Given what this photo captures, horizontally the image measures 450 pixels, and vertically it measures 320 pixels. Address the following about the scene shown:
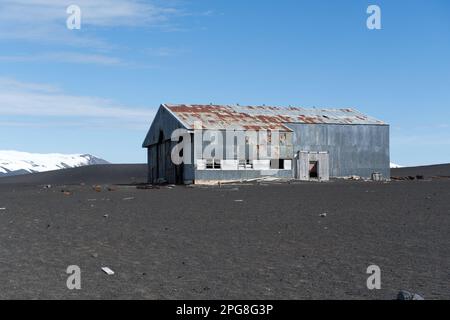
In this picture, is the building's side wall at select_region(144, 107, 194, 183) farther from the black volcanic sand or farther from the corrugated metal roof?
the black volcanic sand

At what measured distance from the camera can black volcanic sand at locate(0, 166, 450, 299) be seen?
7.36 m

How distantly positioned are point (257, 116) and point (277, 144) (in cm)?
381

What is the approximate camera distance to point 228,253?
991 centimetres

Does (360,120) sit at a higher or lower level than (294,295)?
higher

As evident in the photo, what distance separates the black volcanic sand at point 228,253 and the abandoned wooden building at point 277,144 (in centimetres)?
2588

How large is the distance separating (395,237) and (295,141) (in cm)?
3578

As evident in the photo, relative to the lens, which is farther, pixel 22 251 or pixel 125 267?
pixel 22 251

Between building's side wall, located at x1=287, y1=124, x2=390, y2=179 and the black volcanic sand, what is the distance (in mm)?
30704

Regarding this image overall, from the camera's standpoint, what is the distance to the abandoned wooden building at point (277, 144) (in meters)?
43.0

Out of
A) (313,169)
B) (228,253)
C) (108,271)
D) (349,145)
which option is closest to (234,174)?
(313,169)

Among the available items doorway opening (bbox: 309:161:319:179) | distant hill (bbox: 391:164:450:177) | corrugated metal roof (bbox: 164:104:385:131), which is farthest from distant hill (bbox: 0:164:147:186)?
distant hill (bbox: 391:164:450:177)

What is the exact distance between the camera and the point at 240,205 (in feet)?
65.3

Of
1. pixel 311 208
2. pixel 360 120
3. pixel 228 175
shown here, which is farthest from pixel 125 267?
pixel 360 120
